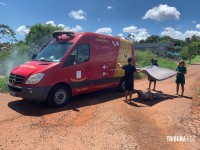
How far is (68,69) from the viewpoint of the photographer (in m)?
8.73

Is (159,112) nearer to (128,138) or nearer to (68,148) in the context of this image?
(128,138)

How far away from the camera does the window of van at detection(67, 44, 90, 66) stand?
880 cm

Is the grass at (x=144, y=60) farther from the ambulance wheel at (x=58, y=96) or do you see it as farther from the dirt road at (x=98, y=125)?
the ambulance wheel at (x=58, y=96)

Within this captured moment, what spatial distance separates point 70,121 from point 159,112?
3109mm

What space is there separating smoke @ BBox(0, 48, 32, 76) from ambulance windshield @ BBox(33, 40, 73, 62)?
865 cm

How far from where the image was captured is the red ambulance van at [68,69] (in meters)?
8.01

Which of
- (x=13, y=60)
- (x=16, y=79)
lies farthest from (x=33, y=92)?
(x=13, y=60)

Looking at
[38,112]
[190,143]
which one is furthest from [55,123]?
[190,143]

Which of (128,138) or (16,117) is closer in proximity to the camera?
(128,138)

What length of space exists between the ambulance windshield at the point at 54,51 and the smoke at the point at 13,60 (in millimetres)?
8652

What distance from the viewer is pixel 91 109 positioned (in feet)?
28.0

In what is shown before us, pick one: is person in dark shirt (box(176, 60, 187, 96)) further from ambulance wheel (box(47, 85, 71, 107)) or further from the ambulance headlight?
the ambulance headlight

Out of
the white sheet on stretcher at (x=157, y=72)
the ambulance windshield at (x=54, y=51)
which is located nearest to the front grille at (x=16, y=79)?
the ambulance windshield at (x=54, y=51)

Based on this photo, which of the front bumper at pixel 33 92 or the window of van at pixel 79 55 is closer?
the front bumper at pixel 33 92
